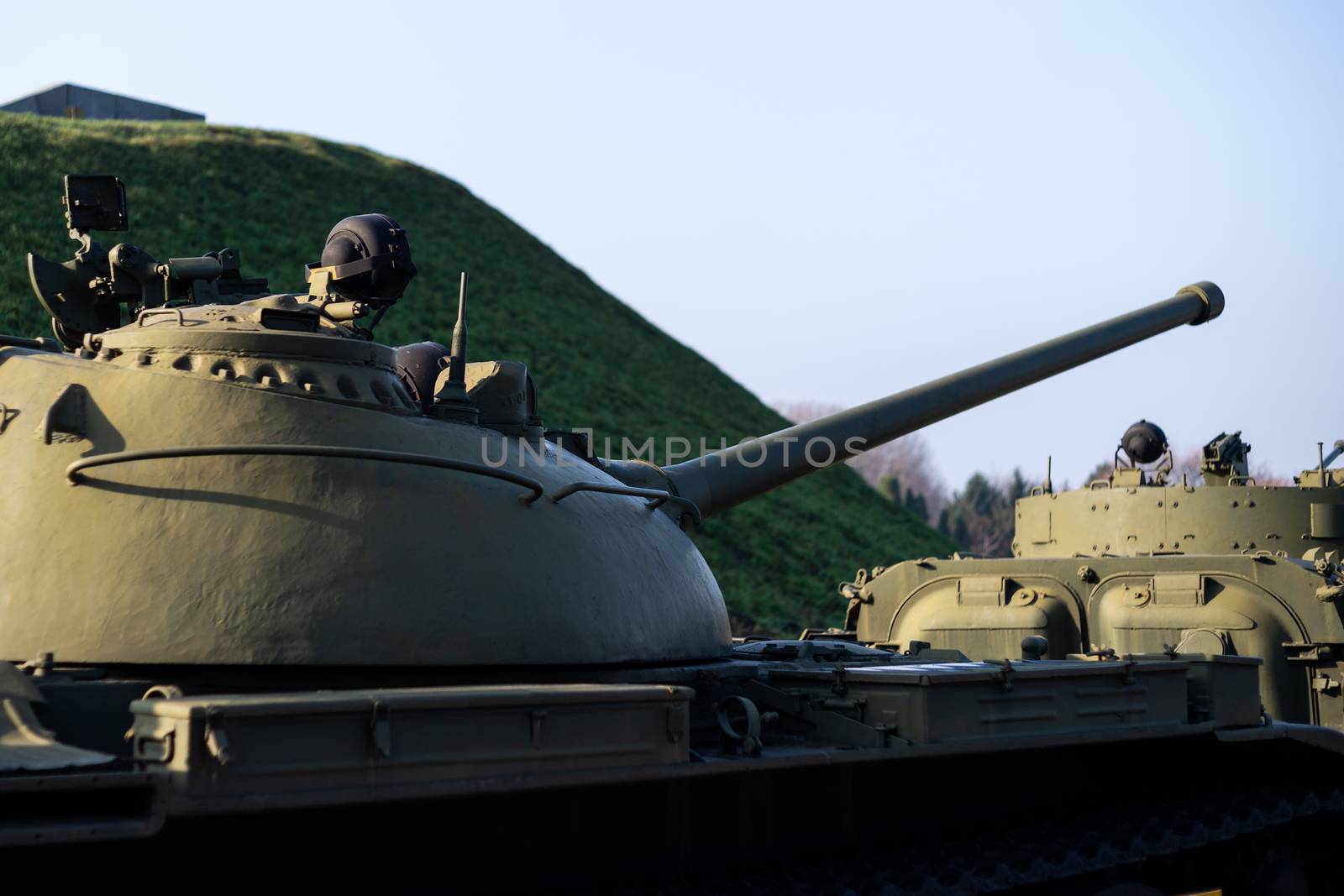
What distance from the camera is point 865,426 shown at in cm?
862

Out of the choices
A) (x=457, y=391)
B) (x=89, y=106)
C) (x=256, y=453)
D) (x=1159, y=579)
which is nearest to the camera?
(x=256, y=453)

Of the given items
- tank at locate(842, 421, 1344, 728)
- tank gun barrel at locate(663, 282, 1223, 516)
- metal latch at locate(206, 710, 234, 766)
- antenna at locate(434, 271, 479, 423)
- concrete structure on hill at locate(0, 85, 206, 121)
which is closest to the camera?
metal latch at locate(206, 710, 234, 766)

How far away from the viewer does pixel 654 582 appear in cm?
618

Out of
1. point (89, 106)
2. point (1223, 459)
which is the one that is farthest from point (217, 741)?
point (89, 106)

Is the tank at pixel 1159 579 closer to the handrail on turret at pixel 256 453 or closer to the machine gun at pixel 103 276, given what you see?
the handrail on turret at pixel 256 453

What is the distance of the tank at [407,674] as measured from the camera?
4324 mm

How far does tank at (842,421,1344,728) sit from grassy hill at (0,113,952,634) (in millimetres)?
12720

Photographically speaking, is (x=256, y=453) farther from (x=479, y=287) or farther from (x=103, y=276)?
(x=479, y=287)

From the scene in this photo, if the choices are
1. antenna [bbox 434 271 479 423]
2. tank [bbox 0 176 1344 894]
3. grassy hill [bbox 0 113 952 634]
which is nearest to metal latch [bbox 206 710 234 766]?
tank [bbox 0 176 1344 894]

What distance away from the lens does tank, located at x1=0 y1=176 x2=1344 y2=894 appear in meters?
4.32

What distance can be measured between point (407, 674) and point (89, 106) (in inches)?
1743

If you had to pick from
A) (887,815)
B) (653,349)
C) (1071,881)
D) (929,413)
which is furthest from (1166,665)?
(653,349)

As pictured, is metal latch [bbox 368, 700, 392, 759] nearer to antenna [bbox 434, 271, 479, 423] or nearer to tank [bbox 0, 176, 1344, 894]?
tank [bbox 0, 176, 1344, 894]

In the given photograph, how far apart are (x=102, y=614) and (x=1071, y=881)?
4.34 meters
